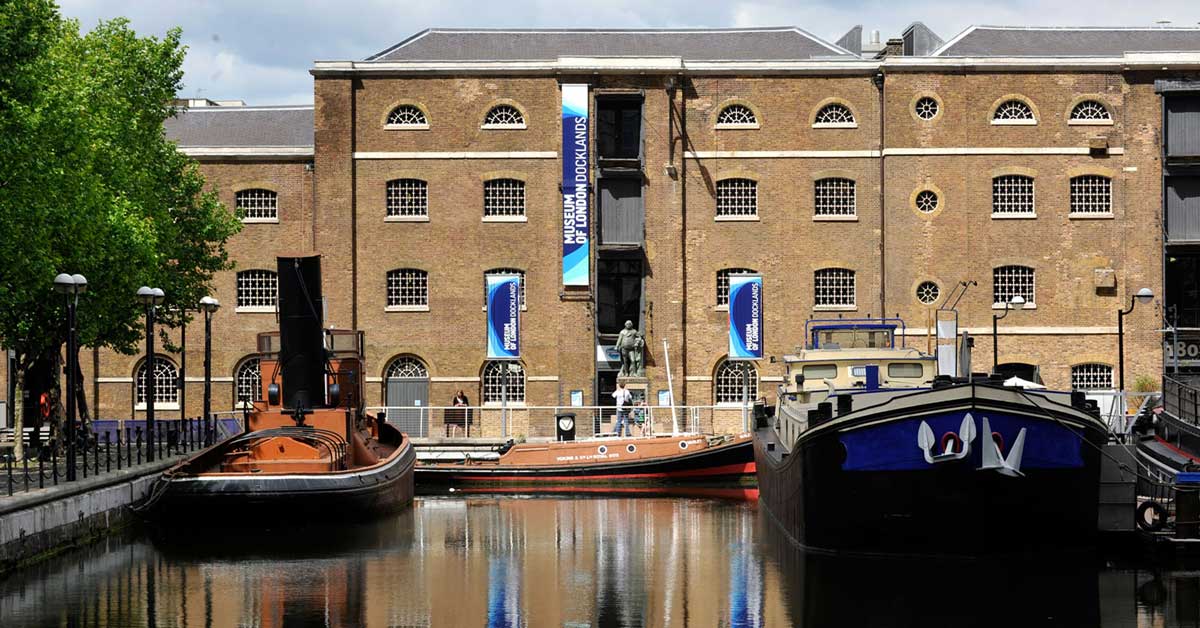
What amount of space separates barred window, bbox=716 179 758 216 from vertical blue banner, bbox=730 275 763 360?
2518mm

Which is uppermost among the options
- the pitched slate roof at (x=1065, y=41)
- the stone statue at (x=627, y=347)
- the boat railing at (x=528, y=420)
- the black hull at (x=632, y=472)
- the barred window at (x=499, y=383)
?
the pitched slate roof at (x=1065, y=41)

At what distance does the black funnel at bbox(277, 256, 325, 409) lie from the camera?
27.9 metres

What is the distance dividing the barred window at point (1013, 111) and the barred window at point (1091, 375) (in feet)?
25.3

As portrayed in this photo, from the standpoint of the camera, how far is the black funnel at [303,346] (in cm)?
2792

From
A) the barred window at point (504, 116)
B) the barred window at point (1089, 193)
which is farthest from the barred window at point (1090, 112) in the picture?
the barred window at point (504, 116)

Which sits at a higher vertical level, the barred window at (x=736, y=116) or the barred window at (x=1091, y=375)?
the barred window at (x=736, y=116)

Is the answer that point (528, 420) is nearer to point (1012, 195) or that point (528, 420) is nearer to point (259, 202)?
point (259, 202)

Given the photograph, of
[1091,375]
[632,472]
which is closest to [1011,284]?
[1091,375]

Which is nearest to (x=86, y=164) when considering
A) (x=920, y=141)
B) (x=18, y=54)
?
(x=18, y=54)

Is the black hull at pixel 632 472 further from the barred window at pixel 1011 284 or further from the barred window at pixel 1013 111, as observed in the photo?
the barred window at pixel 1013 111

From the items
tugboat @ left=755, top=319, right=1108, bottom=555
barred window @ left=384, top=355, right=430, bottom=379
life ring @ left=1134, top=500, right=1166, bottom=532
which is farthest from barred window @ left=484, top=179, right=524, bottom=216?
life ring @ left=1134, top=500, right=1166, bottom=532

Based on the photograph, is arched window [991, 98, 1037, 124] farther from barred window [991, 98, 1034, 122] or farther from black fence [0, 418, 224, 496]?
black fence [0, 418, 224, 496]

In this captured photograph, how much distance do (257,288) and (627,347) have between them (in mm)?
12175

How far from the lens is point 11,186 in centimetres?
2666
